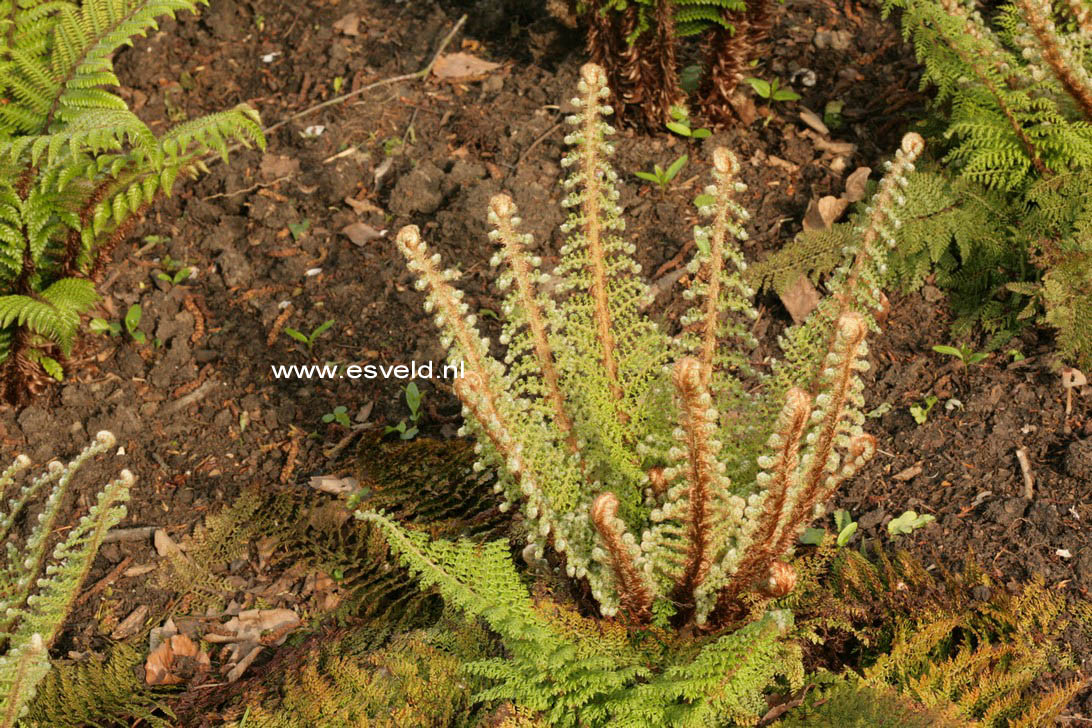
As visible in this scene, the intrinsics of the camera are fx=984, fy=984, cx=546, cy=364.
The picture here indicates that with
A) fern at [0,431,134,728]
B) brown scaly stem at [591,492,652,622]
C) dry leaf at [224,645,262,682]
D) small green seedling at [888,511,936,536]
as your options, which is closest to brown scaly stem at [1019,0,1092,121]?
small green seedling at [888,511,936,536]

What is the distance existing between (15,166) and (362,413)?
128 cm

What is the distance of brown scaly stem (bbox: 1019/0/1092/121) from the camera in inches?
101

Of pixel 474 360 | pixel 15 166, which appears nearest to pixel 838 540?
pixel 474 360

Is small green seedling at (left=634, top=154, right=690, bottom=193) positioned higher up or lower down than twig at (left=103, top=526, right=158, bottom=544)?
higher up

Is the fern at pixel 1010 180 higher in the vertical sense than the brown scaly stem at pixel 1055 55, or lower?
lower

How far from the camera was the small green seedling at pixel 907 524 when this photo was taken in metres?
2.64

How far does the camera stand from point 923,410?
114 inches

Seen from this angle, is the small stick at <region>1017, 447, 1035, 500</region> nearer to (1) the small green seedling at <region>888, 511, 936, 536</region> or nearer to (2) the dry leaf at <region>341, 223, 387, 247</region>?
(1) the small green seedling at <region>888, 511, 936, 536</region>

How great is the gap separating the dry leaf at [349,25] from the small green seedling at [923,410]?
2.89 meters

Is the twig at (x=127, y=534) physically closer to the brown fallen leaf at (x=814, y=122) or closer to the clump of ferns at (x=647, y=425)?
the clump of ferns at (x=647, y=425)

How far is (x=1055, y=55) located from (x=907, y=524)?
134 cm

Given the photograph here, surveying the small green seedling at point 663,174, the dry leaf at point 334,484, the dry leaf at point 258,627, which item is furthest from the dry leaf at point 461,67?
the dry leaf at point 258,627

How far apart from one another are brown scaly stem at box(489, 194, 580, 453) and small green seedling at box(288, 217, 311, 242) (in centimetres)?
163

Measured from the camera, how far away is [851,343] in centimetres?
177
